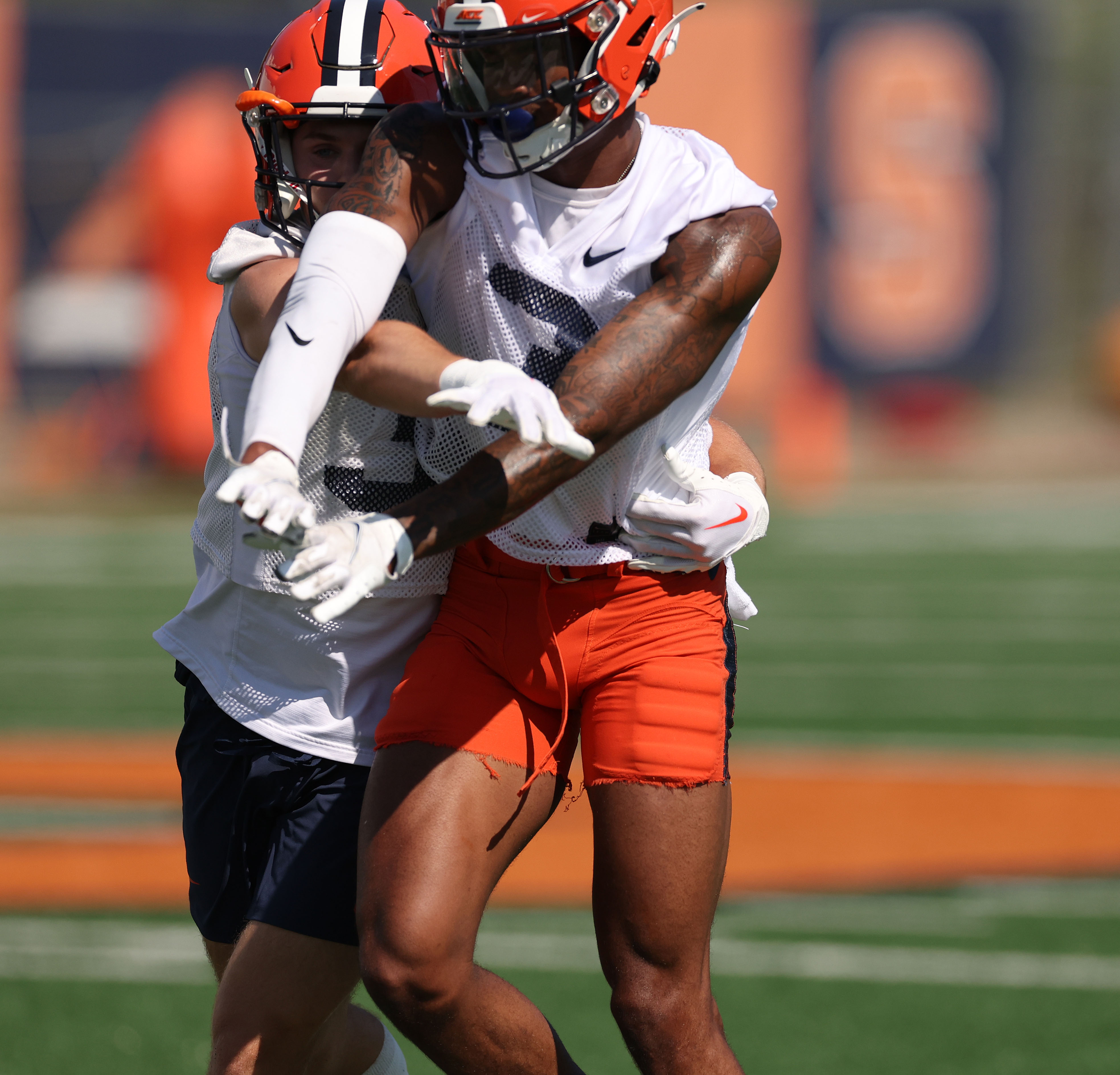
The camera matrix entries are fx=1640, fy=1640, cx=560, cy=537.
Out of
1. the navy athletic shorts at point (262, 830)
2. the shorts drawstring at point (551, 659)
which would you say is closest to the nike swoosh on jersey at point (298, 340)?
the shorts drawstring at point (551, 659)

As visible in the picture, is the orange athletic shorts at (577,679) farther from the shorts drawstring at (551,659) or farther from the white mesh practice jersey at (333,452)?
the white mesh practice jersey at (333,452)

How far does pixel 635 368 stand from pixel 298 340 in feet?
1.67

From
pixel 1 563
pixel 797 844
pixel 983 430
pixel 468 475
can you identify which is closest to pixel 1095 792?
pixel 797 844

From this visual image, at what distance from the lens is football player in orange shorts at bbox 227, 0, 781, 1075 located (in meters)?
2.57

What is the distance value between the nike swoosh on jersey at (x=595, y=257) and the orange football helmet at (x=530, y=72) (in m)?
0.16

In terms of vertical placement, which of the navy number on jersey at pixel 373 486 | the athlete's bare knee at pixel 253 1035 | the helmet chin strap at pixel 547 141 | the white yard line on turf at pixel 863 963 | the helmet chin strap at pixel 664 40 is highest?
the helmet chin strap at pixel 664 40

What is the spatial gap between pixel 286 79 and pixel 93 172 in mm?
20425

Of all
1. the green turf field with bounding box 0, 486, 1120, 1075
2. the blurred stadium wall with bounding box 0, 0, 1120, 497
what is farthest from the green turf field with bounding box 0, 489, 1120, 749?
the blurred stadium wall with bounding box 0, 0, 1120, 497

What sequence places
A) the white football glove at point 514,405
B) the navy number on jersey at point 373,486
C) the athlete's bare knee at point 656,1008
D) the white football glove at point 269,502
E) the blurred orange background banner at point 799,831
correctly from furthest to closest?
the blurred orange background banner at point 799,831 < the navy number on jersey at point 373,486 < the athlete's bare knee at point 656,1008 < the white football glove at point 514,405 < the white football glove at point 269,502

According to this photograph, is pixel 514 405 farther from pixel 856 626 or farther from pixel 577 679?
pixel 856 626

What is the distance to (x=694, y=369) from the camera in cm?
260

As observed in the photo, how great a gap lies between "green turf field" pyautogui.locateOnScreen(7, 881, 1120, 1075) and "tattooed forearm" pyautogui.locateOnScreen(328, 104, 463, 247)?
2.28 meters

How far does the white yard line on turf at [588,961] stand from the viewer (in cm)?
455

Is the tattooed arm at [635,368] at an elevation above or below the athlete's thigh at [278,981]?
above
